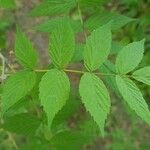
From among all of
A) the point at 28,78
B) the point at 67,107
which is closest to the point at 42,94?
the point at 28,78

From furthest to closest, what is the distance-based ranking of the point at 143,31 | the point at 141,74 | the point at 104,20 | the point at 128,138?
the point at 143,31 → the point at 128,138 → the point at 104,20 → the point at 141,74

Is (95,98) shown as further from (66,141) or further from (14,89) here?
(66,141)

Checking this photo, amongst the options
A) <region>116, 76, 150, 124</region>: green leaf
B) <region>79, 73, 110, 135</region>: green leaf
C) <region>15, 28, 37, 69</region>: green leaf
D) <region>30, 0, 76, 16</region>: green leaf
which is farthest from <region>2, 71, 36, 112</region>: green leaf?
<region>30, 0, 76, 16</region>: green leaf

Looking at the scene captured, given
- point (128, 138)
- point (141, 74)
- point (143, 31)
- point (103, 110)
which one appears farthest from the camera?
point (143, 31)

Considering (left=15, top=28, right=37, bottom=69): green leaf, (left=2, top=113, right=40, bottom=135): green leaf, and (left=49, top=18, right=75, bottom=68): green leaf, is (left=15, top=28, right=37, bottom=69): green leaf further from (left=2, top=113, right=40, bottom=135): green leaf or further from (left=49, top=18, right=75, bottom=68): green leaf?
(left=2, top=113, right=40, bottom=135): green leaf

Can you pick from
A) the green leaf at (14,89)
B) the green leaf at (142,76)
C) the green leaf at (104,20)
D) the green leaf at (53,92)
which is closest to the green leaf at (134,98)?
the green leaf at (142,76)

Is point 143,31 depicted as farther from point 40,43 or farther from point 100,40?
point 100,40

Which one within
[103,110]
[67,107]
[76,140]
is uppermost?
[103,110]
